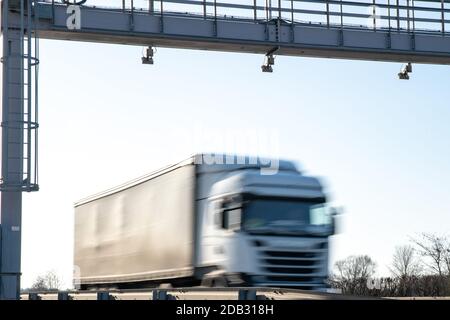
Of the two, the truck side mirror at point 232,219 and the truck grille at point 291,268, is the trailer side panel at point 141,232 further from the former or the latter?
the truck grille at point 291,268

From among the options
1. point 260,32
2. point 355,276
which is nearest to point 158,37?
point 260,32

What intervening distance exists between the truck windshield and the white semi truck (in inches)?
0.9

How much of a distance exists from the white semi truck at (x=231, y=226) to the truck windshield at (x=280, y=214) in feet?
0.07

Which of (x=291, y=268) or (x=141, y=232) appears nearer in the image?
(x=291, y=268)

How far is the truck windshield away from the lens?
18.2 meters

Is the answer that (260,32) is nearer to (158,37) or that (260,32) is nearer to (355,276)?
(158,37)

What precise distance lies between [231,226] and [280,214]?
3.63 ft

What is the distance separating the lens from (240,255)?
18.2 metres

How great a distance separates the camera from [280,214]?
18.4 meters

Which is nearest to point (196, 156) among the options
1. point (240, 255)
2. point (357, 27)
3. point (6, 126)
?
point (240, 255)

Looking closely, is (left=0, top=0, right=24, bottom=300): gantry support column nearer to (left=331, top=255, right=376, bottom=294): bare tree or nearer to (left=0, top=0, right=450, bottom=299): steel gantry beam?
(left=0, top=0, right=450, bottom=299): steel gantry beam

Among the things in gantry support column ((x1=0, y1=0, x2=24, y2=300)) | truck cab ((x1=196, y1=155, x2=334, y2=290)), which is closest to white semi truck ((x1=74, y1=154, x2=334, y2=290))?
truck cab ((x1=196, y1=155, x2=334, y2=290))
